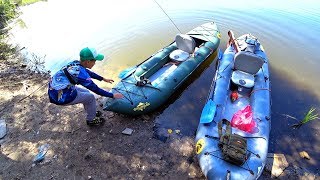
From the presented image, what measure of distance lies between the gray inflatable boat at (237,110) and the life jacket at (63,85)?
9.67ft

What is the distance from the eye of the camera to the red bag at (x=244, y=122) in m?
6.14

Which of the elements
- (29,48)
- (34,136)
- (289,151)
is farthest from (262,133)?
(29,48)

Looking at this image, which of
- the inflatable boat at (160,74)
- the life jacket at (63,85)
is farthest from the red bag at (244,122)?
the life jacket at (63,85)

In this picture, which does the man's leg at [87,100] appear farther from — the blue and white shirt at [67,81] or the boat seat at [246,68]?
the boat seat at [246,68]

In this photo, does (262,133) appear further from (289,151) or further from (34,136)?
(34,136)

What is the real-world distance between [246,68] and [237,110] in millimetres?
1438

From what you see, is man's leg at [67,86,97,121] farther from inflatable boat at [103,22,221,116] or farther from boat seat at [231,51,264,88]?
boat seat at [231,51,264,88]

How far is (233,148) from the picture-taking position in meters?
5.31

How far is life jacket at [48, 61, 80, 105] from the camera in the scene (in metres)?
5.71

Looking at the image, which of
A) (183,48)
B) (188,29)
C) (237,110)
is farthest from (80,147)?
(188,29)

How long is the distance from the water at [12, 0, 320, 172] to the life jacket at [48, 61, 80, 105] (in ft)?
8.53

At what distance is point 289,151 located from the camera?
6.64 meters

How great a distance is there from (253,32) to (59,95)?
29.1ft

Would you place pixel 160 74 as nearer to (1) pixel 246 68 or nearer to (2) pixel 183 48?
(2) pixel 183 48
